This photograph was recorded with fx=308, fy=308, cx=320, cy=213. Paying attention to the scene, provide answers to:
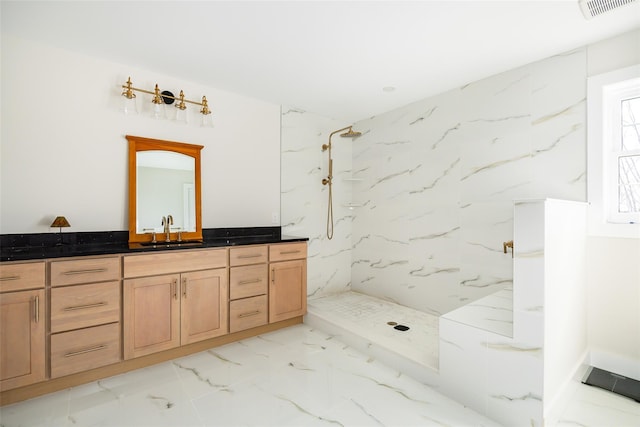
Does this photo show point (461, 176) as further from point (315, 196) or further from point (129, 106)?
point (129, 106)

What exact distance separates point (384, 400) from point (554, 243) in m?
1.41

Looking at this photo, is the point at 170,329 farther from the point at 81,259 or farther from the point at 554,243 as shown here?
the point at 554,243

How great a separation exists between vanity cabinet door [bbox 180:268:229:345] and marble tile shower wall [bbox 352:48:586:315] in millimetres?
2027

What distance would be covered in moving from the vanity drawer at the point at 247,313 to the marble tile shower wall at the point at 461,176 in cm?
163

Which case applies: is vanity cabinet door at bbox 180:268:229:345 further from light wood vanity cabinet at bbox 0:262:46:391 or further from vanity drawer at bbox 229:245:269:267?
light wood vanity cabinet at bbox 0:262:46:391

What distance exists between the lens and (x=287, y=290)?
314 cm

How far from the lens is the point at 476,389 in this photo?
1.90 metres

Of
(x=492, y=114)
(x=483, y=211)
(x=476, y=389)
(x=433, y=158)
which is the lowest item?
(x=476, y=389)

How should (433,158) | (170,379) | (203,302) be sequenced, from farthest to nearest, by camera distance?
(433,158)
(203,302)
(170,379)

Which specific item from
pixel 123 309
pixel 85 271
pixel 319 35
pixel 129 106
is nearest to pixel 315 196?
pixel 319 35

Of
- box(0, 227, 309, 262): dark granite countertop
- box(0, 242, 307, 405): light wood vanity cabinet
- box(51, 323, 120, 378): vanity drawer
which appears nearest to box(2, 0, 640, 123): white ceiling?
box(0, 227, 309, 262): dark granite countertop

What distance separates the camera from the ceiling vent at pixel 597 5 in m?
1.68

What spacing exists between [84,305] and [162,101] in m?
1.79

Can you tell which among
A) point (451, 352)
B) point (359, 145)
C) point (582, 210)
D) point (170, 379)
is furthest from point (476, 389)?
point (359, 145)
